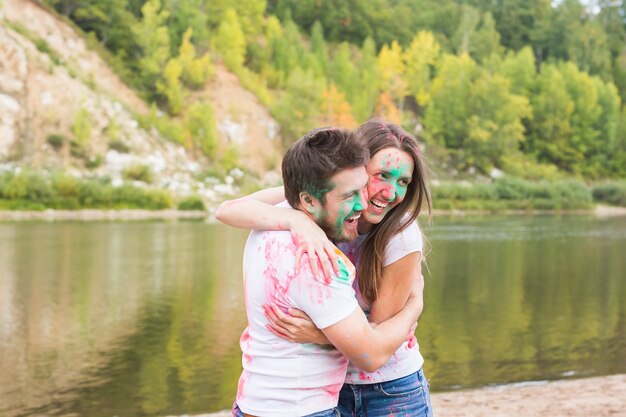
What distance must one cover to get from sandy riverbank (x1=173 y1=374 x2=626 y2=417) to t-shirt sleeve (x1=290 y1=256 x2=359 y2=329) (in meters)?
3.94

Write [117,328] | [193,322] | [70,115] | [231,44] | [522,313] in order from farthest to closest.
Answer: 1. [231,44]
2. [70,115]
3. [522,313]
4. [193,322]
5. [117,328]

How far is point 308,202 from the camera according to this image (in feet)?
7.77

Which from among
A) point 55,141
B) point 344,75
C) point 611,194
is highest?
point 344,75

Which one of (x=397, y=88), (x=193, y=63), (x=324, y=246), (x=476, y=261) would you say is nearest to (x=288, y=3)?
(x=397, y=88)

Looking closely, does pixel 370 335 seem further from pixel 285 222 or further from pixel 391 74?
pixel 391 74

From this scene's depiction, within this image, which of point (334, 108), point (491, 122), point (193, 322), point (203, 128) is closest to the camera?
point (193, 322)

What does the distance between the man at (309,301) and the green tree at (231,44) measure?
185 ft

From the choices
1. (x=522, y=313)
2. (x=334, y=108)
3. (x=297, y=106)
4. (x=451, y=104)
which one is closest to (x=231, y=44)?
(x=297, y=106)

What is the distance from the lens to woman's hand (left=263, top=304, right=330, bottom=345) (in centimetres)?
222

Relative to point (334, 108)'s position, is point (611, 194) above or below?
below

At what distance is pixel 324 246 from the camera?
222cm

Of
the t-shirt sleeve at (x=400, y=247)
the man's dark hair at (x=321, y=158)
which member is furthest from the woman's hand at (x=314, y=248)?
the t-shirt sleeve at (x=400, y=247)

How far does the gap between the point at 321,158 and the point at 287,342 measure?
1.73 feet

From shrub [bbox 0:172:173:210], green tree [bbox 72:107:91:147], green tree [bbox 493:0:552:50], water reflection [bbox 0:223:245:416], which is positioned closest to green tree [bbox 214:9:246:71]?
green tree [bbox 72:107:91:147]
